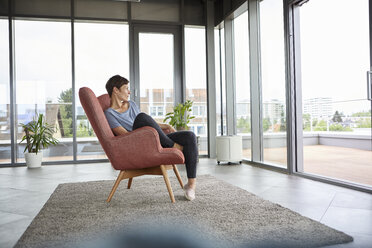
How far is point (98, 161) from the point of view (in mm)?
5352

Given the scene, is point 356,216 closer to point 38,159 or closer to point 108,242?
point 108,242

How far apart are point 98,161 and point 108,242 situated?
3.88 meters

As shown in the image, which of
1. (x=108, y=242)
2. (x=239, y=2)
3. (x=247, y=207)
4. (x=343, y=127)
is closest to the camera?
(x=108, y=242)

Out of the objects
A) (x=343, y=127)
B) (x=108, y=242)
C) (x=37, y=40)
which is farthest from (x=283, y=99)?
(x=37, y=40)

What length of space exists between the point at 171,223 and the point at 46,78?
4260 mm

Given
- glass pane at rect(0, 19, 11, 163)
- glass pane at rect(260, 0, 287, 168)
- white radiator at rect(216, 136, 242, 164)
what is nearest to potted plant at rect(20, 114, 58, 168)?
glass pane at rect(0, 19, 11, 163)

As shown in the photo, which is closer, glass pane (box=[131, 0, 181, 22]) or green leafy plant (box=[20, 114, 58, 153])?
green leafy plant (box=[20, 114, 58, 153])

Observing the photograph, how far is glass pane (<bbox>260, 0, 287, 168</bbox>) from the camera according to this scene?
3992 mm

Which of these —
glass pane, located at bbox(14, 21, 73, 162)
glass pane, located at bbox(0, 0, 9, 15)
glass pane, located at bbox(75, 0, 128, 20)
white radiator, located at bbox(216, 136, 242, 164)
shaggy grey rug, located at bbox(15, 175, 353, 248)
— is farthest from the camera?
glass pane, located at bbox(75, 0, 128, 20)

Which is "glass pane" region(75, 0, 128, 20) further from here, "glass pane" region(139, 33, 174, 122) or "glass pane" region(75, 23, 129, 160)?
"glass pane" region(139, 33, 174, 122)

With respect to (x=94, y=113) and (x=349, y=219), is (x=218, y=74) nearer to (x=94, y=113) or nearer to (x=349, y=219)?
(x=94, y=113)

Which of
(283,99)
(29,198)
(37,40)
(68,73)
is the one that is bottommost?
(29,198)

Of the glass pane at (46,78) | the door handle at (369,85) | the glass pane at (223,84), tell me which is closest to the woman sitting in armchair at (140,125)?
the door handle at (369,85)

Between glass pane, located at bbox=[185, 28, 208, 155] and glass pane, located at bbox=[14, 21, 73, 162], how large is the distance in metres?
2.07
